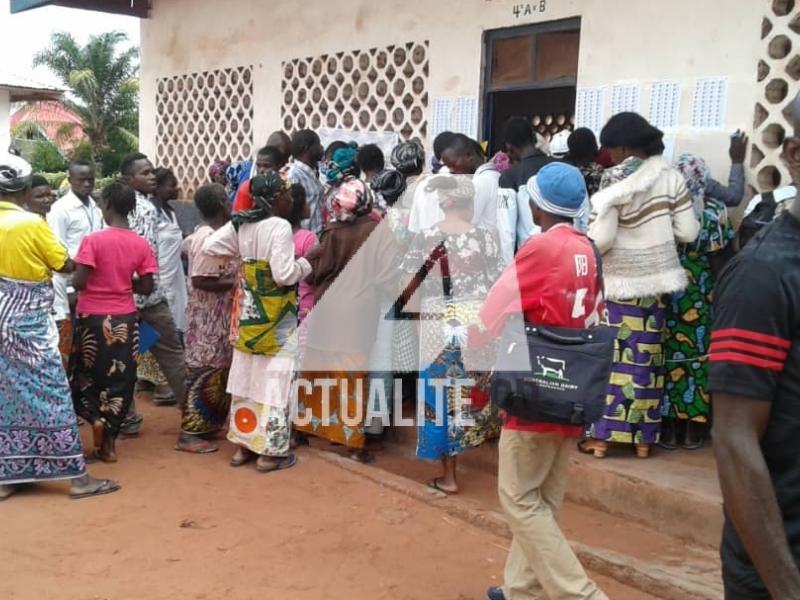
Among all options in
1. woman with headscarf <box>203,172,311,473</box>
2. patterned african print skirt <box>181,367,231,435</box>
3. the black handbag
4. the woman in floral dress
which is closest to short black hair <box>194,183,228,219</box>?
the woman in floral dress

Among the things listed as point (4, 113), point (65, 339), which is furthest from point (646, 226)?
point (4, 113)

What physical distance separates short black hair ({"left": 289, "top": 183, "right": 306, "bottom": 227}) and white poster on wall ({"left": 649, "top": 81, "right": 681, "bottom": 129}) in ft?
7.30

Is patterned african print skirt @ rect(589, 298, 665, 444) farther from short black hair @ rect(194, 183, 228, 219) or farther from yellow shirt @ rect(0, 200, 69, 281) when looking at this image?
yellow shirt @ rect(0, 200, 69, 281)

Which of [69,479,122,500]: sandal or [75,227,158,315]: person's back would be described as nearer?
[69,479,122,500]: sandal

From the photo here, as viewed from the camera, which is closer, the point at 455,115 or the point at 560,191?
the point at 560,191

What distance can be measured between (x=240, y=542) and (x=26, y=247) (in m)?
1.93

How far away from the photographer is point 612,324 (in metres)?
4.52

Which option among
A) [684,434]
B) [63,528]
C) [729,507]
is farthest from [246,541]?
[729,507]

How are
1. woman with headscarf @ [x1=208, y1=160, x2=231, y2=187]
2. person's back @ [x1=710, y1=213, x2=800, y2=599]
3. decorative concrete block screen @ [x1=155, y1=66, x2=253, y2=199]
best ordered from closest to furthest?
person's back @ [x1=710, y1=213, x2=800, y2=599] → woman with headscarf @ [x1=208, y1=160, x2=231, y2=187] → decorative concrete block screen @ [x1=155, y1=66, x2=253, y2=199]

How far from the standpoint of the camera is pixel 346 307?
16.7ft

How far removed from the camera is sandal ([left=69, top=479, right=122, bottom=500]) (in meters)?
4.66

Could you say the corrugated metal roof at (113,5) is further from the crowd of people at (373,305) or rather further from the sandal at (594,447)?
the sandal at (594,447)

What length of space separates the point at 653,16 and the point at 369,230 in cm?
220

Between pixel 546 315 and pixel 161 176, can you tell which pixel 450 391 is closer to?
pixel 546 315
